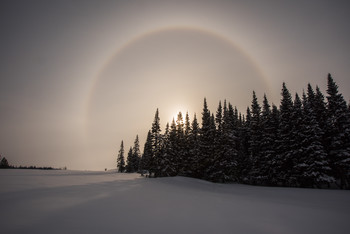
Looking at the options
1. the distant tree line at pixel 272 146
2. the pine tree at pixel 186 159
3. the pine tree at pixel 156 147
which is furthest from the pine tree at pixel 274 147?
the pine tree at pixel 156 147

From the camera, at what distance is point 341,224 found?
22.3 ft

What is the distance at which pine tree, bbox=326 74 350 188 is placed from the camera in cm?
2194

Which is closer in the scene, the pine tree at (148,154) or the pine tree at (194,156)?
the pine tree at (194,156)

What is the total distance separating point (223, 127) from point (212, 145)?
180 inches

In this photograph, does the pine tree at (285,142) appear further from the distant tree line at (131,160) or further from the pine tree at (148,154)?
the distant tree line at (131,160)

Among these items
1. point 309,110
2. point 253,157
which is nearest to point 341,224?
point 309,110

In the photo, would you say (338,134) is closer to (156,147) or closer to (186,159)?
(186,159)

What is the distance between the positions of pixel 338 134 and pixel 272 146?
867 centimetres

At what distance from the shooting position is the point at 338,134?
2291 cm

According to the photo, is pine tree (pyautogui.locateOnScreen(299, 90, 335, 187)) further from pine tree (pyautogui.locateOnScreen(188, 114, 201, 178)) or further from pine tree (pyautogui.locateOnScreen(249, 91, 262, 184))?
pine tree (pyautogui.locateOnScreen(188, 114, 201, 178))

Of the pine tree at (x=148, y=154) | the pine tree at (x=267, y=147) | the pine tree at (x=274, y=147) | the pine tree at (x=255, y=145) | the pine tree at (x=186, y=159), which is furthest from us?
the pine tree at (x=148, y=154)

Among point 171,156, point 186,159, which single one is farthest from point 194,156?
point 171,156

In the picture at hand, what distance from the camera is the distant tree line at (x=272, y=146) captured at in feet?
75.2

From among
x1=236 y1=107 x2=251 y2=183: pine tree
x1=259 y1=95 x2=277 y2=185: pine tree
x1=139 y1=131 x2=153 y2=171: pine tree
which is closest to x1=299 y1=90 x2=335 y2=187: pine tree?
x1=259 y1=95 x2=277 y2=185: pine tree
